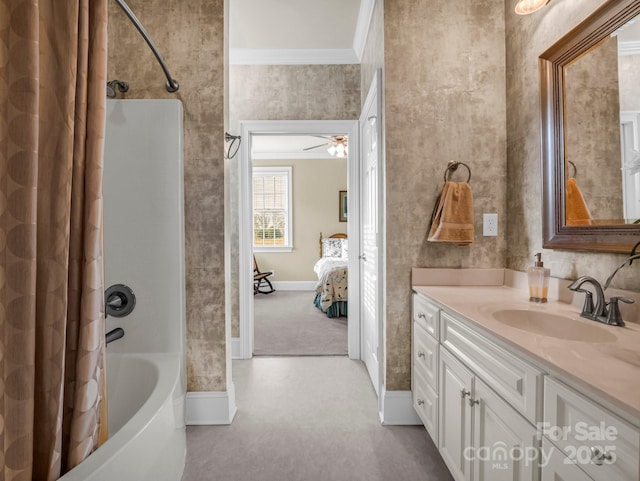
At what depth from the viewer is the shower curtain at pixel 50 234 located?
63 centimetres

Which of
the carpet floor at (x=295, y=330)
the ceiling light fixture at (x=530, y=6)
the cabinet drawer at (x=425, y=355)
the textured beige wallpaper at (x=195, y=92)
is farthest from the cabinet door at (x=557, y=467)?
the carpet floor at (x=295, y=330)

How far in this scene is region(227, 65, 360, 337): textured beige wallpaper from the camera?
297 centimetres

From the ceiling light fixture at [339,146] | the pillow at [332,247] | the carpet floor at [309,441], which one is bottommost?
the carpet floor at [309,441]

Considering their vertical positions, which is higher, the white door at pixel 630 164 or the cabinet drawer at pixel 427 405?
the white door at pixel 630 164

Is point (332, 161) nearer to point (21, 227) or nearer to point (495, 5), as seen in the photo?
point (495, 5)

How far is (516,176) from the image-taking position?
1825mm

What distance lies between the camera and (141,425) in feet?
3.18

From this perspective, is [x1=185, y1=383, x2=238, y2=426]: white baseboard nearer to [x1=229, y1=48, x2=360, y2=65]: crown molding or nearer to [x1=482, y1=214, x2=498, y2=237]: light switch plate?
[x1=482, y1=214, x2=498, y2=237]: light switch plate

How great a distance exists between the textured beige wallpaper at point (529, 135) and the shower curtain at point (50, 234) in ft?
5.80

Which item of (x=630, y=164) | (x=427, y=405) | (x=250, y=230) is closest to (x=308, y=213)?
(x=250, y=230)

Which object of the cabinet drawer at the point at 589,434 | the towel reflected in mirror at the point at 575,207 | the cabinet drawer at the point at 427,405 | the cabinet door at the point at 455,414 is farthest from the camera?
the cabinet drawer at the point at 427,405

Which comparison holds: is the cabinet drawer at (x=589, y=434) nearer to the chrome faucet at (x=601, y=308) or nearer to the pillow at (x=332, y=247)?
the chrome faucet at (x=601, y=308)

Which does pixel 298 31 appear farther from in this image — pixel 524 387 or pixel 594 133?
pixel 524 387

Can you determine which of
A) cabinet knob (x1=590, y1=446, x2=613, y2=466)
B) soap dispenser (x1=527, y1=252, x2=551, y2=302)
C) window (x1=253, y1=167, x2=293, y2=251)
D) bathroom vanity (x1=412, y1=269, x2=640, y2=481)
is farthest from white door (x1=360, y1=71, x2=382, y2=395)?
window (x1=253, y1=167, x2=293, y2=251)
